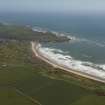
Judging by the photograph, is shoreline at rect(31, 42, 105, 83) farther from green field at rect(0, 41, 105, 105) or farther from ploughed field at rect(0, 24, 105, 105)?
green field at rect(0, 41, 105, 105)

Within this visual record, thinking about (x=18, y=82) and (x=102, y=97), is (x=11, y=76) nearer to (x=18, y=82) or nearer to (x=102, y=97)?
(x=18, y=82)

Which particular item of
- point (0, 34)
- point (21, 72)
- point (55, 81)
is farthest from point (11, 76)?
point (0, 34)

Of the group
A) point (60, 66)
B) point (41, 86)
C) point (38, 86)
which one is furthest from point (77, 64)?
point (38, 86)

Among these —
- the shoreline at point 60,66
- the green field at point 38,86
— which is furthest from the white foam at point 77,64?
the green field at point 38,86

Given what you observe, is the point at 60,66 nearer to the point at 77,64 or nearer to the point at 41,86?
Result: the point at 77,64

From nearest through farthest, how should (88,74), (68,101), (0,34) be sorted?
1. (68,101)
2. (88,74)
3. (0,34)

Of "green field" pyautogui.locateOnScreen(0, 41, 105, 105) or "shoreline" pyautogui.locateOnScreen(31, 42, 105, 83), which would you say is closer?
"green field" pyautogui.locateOnScreen(0, 41, 105, 105)

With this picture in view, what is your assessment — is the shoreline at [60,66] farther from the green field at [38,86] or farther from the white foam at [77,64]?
the green field at [38,86]

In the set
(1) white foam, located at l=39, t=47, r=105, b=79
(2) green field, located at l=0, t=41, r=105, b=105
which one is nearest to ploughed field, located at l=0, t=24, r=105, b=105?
(2) green field, located at l=0, t=41, r=105, b=105
